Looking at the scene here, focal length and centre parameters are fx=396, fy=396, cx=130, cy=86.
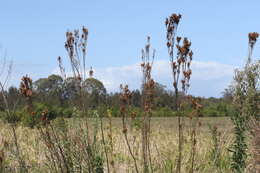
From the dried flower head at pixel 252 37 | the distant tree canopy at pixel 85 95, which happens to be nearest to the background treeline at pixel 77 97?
the distant tree canopy at pixel 85 95

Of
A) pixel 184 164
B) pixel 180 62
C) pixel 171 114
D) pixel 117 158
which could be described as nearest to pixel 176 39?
pixel 180 62

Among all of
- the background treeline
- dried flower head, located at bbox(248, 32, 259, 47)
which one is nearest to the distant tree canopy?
the background treeline

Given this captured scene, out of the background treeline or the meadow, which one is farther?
the background treeline

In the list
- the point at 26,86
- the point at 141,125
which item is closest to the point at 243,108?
the point at 141,125

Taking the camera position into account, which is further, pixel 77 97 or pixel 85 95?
pixel 77 97

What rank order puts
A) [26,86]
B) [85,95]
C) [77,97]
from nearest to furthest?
[26,86]
[85,95]
[77,97]

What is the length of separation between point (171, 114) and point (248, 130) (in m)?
18.0

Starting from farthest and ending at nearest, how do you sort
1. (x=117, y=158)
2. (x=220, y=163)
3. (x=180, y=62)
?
(x=117, y=158) < (x=220, y=163) < (x=180, y=62)

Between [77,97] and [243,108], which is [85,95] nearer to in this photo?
[77,97]

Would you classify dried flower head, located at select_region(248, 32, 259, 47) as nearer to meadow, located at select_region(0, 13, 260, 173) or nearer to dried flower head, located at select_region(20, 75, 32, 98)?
meadow, located at select_region(0, 13, 260, 173)

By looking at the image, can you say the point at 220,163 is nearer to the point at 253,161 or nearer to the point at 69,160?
the point at 253,161

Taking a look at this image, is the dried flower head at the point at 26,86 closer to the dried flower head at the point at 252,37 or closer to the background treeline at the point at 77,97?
the background treeline at the point at 77,97

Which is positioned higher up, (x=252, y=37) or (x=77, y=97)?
(x=252, y=37)

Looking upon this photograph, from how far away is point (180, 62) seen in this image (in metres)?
3.16
